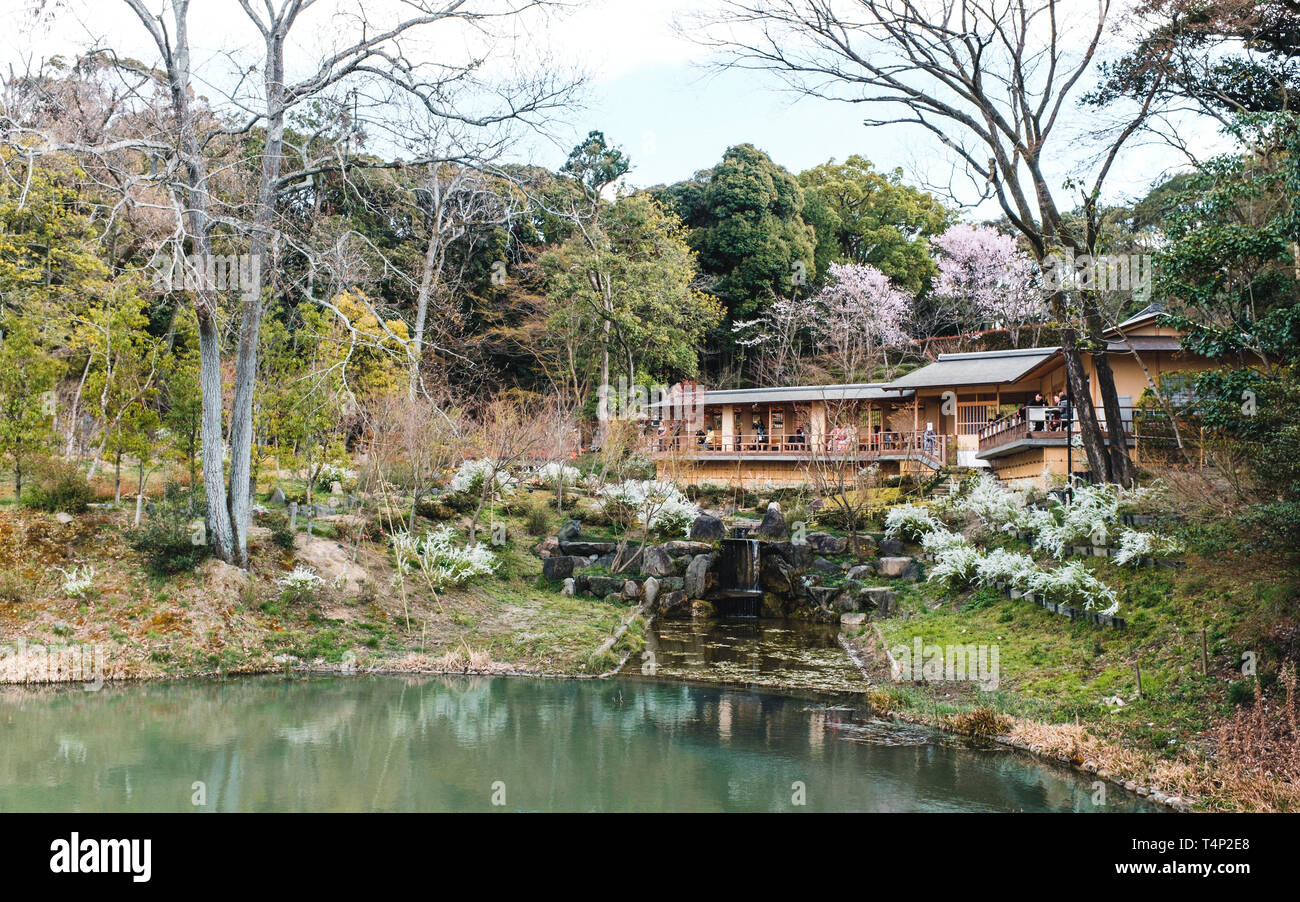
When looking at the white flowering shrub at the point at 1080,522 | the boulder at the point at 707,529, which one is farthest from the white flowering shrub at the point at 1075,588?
the boulder at the point at 707,529

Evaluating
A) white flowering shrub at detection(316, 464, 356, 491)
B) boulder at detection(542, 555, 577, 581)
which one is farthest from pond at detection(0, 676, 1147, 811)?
white flowering shrub at detection(316, 464, 356, 491)

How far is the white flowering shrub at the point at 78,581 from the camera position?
11.9m

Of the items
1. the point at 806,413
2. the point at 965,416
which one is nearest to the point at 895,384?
the point at 965,416

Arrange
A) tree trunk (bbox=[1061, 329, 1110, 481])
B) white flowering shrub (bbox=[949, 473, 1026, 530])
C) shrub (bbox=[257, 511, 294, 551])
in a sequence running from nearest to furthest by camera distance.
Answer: shrub (bbox=[257, 511, 294, 551])
tree trunk (bbox=[1061, 329, 1110, 481])
white flowering shrub (bbox=[949, 473, 1026, 530])

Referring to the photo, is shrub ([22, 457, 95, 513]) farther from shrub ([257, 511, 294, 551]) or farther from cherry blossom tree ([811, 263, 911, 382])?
cherry blossom tree ([811, 263, 911, 382])

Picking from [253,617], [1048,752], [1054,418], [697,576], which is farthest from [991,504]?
[253,617]

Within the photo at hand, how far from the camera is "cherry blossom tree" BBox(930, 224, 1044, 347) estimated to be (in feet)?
121

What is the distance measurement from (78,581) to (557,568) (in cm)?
798

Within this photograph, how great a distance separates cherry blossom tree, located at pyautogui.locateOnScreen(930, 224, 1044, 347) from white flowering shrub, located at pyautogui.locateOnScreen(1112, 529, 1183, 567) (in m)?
26.7

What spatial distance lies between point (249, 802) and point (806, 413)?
26215 millimetres

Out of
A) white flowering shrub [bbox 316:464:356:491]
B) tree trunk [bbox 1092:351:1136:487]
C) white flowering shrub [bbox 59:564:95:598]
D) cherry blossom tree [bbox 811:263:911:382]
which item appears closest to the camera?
white flowering shrub [bbox 59:564:95:598]

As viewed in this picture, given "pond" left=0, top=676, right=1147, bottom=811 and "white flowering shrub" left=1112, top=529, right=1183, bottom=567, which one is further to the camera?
"white flowering shrub" left=1112, top=529, right=1183, bottom=567

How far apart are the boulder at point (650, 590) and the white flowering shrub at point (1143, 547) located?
27.3 ft
